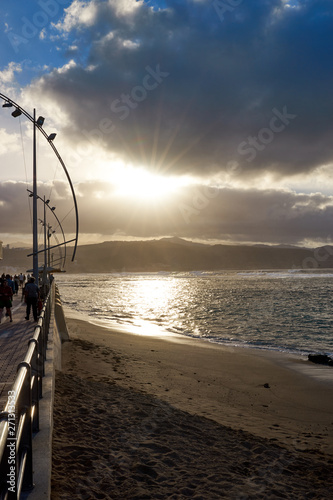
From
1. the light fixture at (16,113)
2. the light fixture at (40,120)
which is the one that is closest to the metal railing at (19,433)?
the light fixture at (16,113)

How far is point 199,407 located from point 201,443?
7.48 ft

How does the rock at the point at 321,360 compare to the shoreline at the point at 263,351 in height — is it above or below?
above

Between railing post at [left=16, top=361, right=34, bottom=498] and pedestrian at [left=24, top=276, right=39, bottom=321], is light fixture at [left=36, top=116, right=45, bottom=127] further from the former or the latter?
railing post at [left=16, top=361, right=34, bottom=498]

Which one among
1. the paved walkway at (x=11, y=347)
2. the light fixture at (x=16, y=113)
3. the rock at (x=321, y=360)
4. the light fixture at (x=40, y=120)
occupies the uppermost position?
the light fixture at (x=40, y=120)

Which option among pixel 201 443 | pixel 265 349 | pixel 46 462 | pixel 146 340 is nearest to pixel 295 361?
pixel 265 349

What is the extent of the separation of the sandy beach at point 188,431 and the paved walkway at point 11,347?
964 millimetres

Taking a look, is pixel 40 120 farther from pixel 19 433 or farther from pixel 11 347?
pixel 19 433

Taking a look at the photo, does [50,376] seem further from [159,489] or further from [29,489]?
[29,489]

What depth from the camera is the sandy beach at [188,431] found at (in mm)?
4994

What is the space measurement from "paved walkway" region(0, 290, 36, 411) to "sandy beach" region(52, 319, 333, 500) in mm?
964

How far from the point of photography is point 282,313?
3222 cm

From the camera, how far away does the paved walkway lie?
6.83 metres

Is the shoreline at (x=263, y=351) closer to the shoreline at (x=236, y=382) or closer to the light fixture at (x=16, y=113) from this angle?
the shoreline at (x=236, y=382)

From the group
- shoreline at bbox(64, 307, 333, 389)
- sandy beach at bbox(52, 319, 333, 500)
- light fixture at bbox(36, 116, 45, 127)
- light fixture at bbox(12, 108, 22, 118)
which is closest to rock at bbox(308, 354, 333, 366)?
shoreline at bbox(64, 307, 333, 389)
